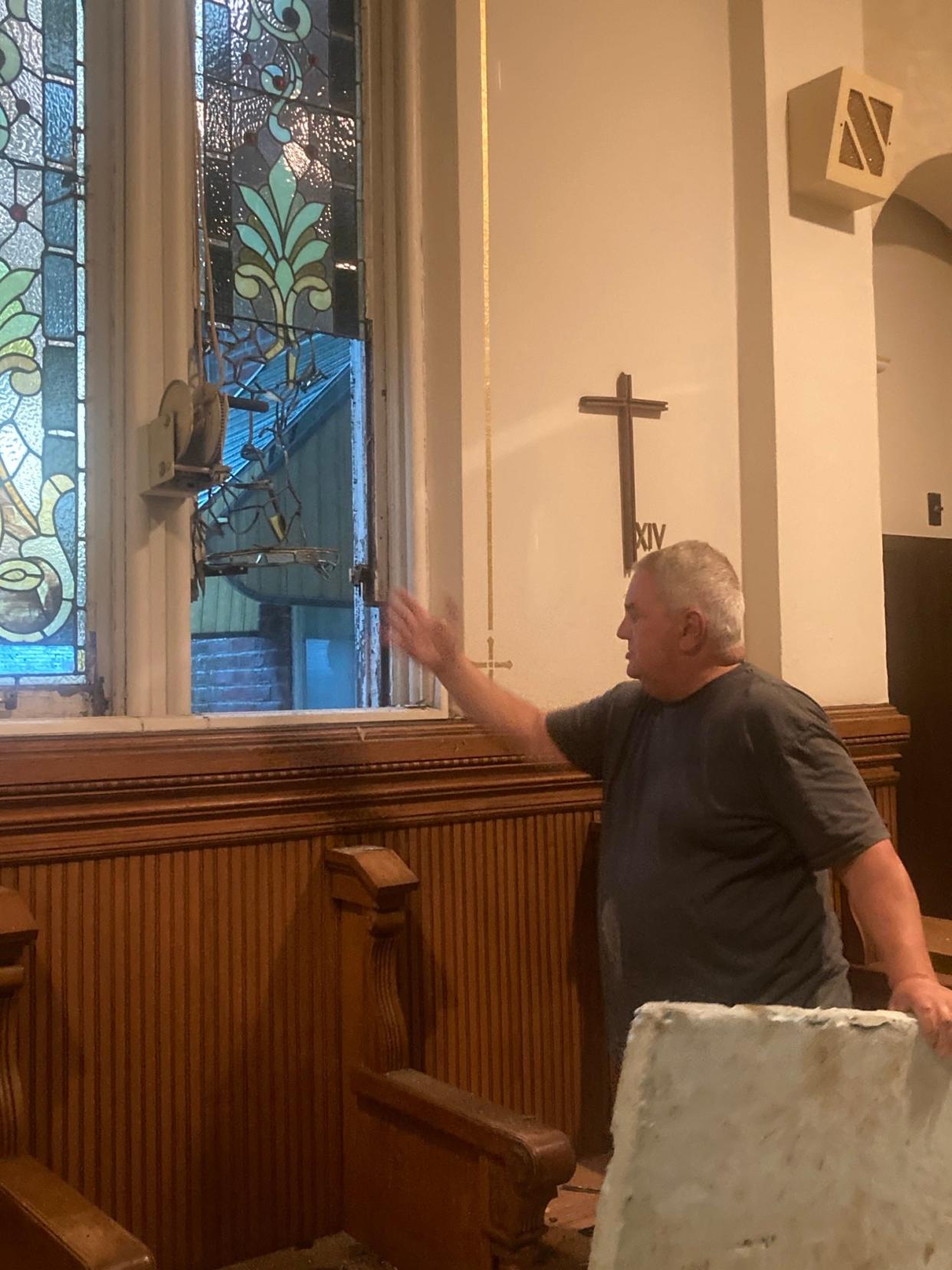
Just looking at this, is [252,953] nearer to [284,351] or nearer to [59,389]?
[59,389]

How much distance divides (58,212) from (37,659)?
2.61 ft

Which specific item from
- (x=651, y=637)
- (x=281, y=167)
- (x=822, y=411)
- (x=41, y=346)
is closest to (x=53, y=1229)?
(x=651, y=637)

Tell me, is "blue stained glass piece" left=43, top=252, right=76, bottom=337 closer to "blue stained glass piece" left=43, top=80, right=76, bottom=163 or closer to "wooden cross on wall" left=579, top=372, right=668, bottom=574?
"blue stained glass piece" left=43, top=80, right=76, bottom=163

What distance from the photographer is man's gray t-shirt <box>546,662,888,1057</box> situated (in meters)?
1.74

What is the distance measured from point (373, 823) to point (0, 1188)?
2.68 ft

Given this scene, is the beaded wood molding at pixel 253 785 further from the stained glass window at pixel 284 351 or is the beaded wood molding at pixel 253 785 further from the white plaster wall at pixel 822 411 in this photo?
the white plaster wall at pixel 822 411

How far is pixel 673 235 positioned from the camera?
2.74 m

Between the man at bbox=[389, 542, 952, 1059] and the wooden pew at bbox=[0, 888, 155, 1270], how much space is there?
865 millimetres

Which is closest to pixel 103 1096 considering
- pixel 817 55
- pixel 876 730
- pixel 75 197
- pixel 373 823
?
pixel 373 823

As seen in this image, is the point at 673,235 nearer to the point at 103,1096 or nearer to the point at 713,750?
the point at 713,750

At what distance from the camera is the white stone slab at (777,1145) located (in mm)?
1003

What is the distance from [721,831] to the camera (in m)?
1.80

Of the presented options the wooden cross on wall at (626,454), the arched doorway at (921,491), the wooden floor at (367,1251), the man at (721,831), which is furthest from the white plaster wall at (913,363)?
the wooden floor at (367,1251)

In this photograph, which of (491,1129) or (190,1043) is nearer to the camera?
(491,1129)
